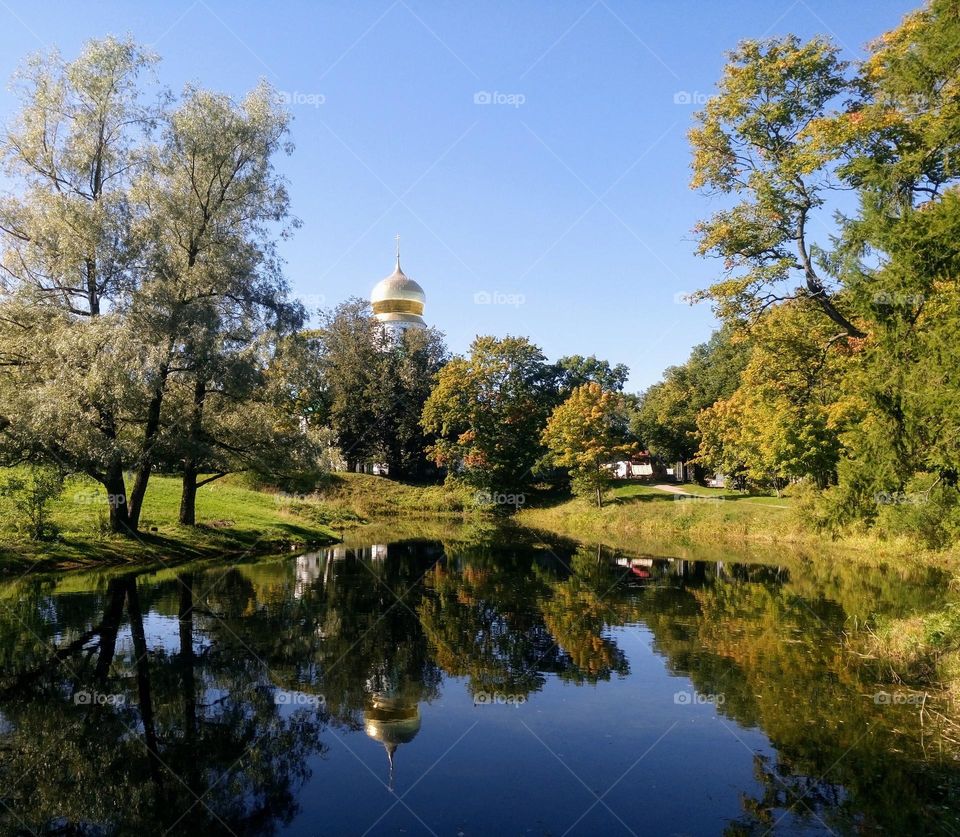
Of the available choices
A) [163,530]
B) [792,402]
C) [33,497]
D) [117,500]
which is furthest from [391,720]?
[792,402]

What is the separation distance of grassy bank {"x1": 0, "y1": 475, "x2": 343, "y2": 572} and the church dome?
48.0m

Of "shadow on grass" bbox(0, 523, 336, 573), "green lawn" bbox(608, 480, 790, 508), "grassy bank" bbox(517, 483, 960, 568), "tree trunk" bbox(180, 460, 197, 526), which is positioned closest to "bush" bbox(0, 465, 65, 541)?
"shadow on grass" bbox(0, 523, 336, 573)

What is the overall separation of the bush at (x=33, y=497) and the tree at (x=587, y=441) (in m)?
36.3

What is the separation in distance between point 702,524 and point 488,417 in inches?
905

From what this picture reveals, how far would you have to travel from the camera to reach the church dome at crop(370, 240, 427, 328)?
8650cm

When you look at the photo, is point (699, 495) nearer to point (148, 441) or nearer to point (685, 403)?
point (685, 403)

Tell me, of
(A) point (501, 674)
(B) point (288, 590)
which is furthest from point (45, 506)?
(A) point (501, 674)

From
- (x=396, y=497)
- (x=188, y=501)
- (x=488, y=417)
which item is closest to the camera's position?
(x=188, y=501)

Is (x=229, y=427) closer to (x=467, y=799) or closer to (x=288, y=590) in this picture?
(x=288, y=590)

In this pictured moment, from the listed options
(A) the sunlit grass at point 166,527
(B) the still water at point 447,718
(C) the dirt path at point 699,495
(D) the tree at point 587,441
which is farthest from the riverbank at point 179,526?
(C) the dirt path at point 699,495

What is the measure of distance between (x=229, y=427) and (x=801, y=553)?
83.0 feet

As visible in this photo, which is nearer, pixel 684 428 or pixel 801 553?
pixel 801 553

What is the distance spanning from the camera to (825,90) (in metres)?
21.1

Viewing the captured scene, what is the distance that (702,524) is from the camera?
42.6 metres
